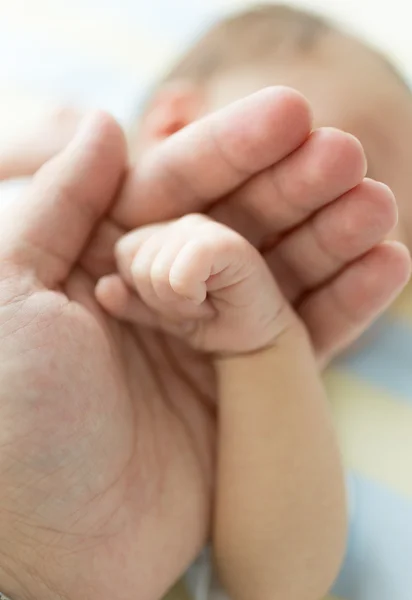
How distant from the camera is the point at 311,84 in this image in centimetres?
79

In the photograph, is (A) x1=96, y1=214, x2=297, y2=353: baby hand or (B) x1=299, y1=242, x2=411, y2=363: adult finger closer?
(A) x1=96, y1=214, x2=297, y2=353: baby hand

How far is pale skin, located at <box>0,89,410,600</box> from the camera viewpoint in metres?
0.54

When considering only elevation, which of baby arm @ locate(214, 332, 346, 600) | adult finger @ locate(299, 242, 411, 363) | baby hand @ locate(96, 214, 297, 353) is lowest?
baby arm @ locate(214, 332, 346, 600)

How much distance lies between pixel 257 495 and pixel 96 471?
0.14 m

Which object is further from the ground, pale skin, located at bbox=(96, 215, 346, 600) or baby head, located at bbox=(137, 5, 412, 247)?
baby head, located at bbox=(137, 5, 412, 247)

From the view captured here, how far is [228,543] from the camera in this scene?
63 cm

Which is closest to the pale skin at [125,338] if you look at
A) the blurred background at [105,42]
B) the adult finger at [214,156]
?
the adult finger at [214,156]

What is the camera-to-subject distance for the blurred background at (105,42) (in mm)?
1096

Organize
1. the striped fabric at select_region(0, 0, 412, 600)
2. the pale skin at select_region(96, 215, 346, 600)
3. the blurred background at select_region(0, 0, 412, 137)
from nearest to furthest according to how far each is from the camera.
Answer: the pale skin at select_region(96, 215, 346, 600), the striped fabric at select_region(0, 0, 412, 600), the blurred background at select_region(0, 0, 412, 137)

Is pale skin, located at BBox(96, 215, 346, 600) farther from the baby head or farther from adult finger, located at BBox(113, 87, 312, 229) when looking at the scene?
the baby head

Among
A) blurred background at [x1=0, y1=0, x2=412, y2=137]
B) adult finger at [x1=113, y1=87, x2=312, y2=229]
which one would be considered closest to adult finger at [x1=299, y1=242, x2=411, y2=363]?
adult finger at [x1=113, y1=87, x2=312, y2=229]

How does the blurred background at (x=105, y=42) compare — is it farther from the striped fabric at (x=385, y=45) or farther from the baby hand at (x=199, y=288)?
the baby hand at (x=199, y=288)

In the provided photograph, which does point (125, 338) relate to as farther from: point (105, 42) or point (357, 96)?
point (105, 42)

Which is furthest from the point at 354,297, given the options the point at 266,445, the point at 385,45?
the point at 385,45
